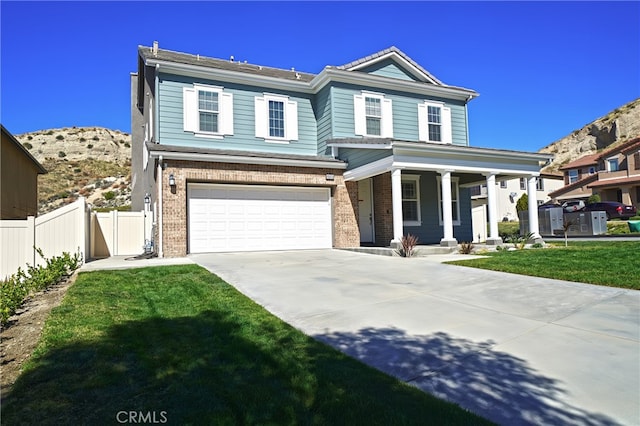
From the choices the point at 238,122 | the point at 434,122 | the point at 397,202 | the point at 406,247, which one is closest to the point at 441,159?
the point at 397,202

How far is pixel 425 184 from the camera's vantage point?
57.1 feet

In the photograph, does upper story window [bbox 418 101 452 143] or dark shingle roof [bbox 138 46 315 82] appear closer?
dark shingle roof [bbox 138 46 315 82]

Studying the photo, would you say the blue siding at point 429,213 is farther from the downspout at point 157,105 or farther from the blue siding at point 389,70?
the downspout at point 157,105

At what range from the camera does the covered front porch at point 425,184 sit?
13.2m

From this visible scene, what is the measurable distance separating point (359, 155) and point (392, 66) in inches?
222

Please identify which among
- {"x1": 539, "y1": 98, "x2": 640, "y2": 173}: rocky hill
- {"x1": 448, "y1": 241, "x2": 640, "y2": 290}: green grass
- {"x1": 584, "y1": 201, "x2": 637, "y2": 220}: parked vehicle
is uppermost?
{"x1": 539, "y1": 98, "x2": 640, "y2": 173}: rocky hill

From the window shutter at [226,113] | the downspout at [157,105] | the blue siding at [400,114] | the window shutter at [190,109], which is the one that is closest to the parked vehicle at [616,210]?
the blue siding at [400,114]

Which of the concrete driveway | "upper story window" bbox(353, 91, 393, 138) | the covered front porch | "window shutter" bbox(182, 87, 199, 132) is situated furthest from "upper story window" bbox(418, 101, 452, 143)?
the concrete driveway

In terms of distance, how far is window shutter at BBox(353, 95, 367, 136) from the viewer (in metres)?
16.3

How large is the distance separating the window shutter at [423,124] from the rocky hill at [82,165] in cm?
2963

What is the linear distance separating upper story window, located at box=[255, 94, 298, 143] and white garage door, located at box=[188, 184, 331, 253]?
2.41 metres

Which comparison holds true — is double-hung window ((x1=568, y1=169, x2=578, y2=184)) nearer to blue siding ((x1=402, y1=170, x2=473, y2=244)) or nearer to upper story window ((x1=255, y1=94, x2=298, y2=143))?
blue siding ((x1=402, y1=170, x2=473, y2=244))

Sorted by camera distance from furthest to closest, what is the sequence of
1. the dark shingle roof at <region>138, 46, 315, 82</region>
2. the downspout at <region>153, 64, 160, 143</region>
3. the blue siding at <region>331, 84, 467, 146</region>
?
the blue siding at <region>331, 84, 467, 146</region>, the dark shingle roof at <region>138, 46, 315, 82</region>, the downspout at <region>153, 64, 160, 143</region>

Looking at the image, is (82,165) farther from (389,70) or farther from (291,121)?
(389,70)
